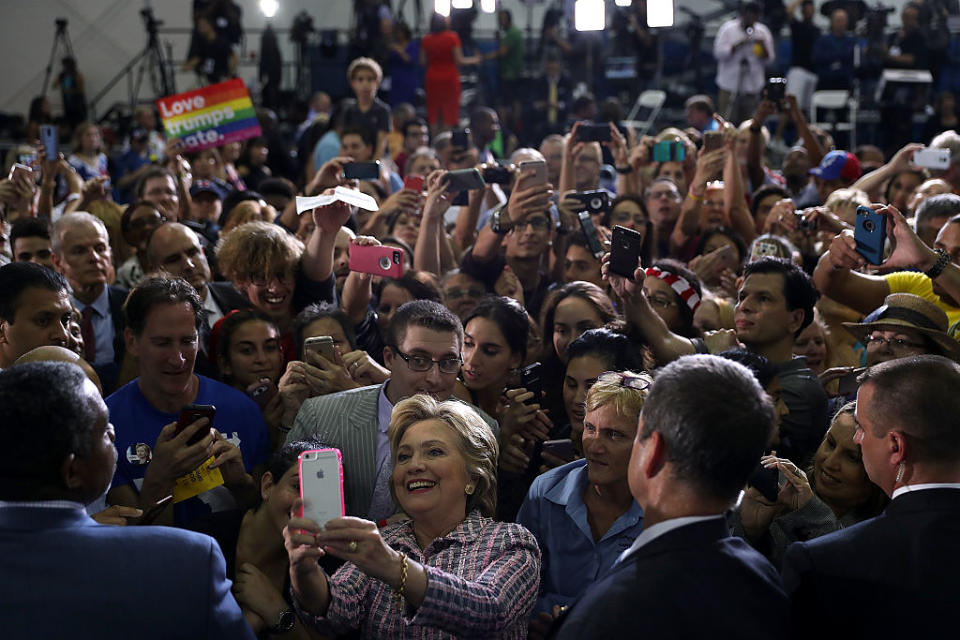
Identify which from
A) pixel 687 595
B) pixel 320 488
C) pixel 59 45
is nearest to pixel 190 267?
pixel 320 488

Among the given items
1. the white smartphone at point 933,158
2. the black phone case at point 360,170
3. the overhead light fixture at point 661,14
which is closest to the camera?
the black phone case at point 360,170

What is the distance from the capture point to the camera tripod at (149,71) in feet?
40.3

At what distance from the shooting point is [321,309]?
3.68 meters

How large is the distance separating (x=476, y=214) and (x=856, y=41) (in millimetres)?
7557

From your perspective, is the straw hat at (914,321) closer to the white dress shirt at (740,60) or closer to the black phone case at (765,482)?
the black phone case at (765,482)

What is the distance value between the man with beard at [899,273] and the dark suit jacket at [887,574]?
1.87m

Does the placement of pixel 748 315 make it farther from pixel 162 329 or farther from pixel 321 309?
pixel 162 329

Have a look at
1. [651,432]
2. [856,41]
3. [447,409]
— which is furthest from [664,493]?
[856,41]

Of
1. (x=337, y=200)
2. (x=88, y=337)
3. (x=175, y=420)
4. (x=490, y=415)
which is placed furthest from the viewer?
(x=88, y=337)

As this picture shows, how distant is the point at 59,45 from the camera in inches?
564

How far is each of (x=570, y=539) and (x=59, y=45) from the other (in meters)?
14.0

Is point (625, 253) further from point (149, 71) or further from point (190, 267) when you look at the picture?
point (149, 71)

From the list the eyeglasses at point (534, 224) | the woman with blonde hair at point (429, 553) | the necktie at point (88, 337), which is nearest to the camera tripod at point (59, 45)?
the necktie at point (88, 337)

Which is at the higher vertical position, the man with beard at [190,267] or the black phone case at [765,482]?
the man with beard at [190,267]
